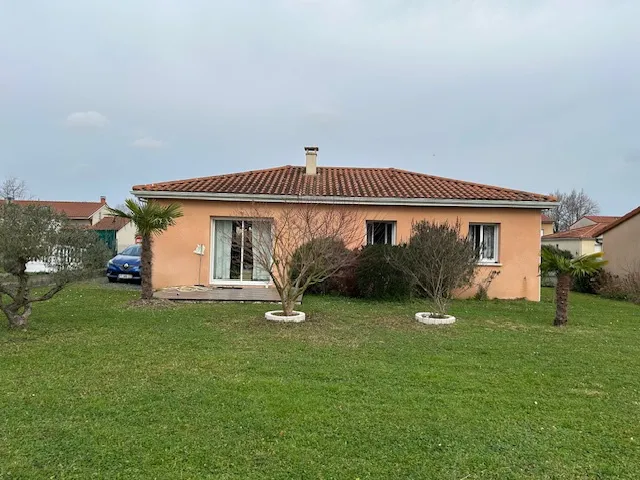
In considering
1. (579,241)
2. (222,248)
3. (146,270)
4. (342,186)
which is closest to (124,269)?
(222,248)

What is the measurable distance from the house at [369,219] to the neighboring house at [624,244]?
23.4 feet

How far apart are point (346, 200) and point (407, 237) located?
7.51 feet

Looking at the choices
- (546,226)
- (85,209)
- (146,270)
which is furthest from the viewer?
(85,209)

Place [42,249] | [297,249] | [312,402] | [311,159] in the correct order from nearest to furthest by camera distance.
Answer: [312,402] < [42,249] < [297,249] < [311,159]

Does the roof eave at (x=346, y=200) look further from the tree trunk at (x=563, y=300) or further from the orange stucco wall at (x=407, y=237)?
the tree trunk at (x=563, y=300)

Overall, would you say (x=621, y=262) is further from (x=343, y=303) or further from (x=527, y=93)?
(x=343, y=303)

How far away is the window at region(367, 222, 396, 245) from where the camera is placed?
14281 mm

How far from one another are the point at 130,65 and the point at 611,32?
46.9 feet

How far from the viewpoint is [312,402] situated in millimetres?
4543

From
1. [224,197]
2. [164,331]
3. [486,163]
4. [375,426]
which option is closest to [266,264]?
[164,331]

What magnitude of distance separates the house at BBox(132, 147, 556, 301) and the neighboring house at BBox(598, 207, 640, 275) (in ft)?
23.4

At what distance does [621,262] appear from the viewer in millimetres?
19312

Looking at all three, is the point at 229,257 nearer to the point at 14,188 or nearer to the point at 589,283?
the point at 589,283

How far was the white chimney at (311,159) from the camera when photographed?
1705 centimetres
